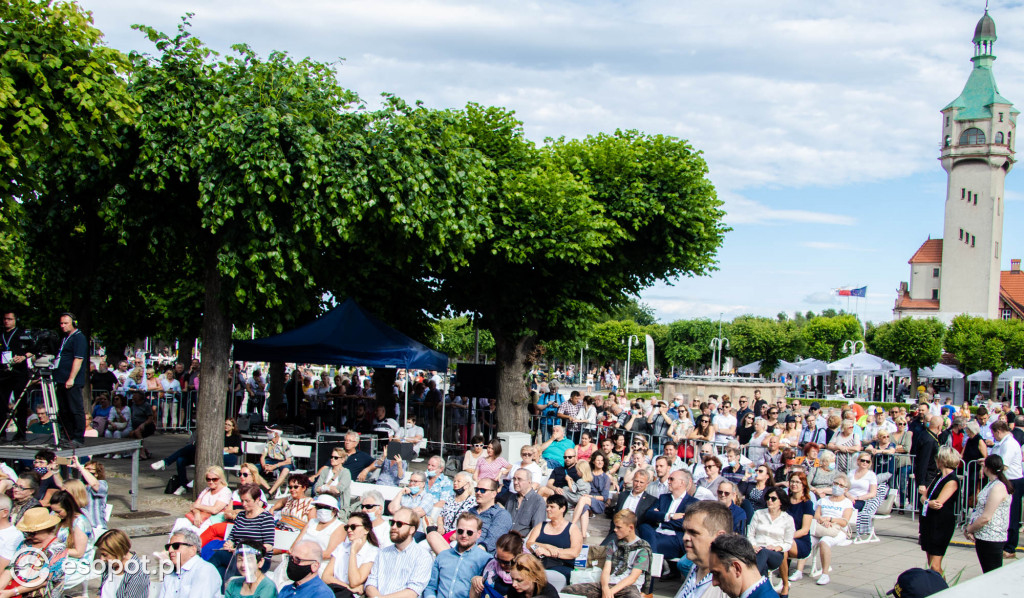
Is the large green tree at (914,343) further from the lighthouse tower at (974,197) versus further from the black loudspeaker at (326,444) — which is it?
the black loudspeaker at (326,444)

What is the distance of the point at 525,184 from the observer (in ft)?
62.2

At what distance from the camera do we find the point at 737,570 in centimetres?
413

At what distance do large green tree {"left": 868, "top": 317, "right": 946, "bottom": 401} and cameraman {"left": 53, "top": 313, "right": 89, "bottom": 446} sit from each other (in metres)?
59.3

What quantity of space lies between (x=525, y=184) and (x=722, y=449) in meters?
7.19

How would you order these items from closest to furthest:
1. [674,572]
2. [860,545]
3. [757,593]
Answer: [757,593], [674,572], [860,545]

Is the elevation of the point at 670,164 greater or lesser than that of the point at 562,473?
greater

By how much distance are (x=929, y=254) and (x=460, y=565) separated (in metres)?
96.1

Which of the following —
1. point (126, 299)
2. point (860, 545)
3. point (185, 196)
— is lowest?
point (860, 545)

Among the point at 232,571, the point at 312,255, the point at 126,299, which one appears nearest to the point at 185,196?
the point at 312,255

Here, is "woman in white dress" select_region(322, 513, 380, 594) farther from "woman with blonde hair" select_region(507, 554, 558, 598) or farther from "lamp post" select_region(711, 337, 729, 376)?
"lamp post" select_region(711, 337, 729, 376)

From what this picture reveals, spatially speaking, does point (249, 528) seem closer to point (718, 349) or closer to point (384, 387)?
point (384, 387)

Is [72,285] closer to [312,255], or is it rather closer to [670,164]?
[312,255]

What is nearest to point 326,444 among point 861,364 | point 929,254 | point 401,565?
point 401,565

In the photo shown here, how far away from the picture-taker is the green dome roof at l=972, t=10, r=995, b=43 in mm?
87875
